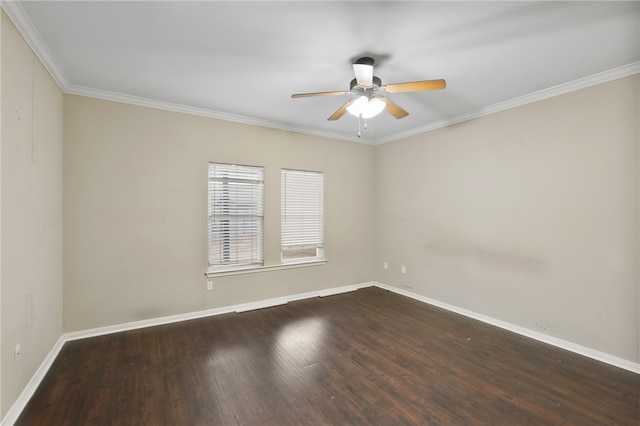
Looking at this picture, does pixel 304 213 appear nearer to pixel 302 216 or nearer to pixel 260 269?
pixel 302 216

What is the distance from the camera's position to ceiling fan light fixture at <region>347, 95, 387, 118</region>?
2.54 metres

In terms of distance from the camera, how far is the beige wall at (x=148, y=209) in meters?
3.10

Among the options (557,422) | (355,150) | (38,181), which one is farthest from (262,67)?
(557,422)

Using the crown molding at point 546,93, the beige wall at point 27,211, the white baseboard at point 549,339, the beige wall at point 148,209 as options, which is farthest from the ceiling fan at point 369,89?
the white baseboard at point 549,339

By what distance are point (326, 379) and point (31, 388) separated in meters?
2.32

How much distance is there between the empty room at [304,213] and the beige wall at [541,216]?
2cm

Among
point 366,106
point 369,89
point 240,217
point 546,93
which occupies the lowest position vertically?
point 240,217

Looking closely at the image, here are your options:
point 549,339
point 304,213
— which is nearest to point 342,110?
point 304,213

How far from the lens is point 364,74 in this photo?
7.44ft

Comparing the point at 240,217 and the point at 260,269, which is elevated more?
the point at 240,217

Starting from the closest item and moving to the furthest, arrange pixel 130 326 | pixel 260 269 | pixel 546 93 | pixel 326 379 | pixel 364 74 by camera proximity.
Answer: pixel 364 74
pixel 326 379
pixel 546 93
pixel 130 326
pixel 260 269

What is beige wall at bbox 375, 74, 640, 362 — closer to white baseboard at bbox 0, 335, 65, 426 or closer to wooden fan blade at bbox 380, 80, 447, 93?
wooden fan blade at bbox 380, 80, 447, 93

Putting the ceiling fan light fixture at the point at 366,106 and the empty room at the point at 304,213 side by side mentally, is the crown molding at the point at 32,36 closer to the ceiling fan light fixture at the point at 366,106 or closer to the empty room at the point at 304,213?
the empty room at the point at 304,213

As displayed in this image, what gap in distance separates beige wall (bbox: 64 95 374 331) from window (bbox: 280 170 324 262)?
0.53ft
